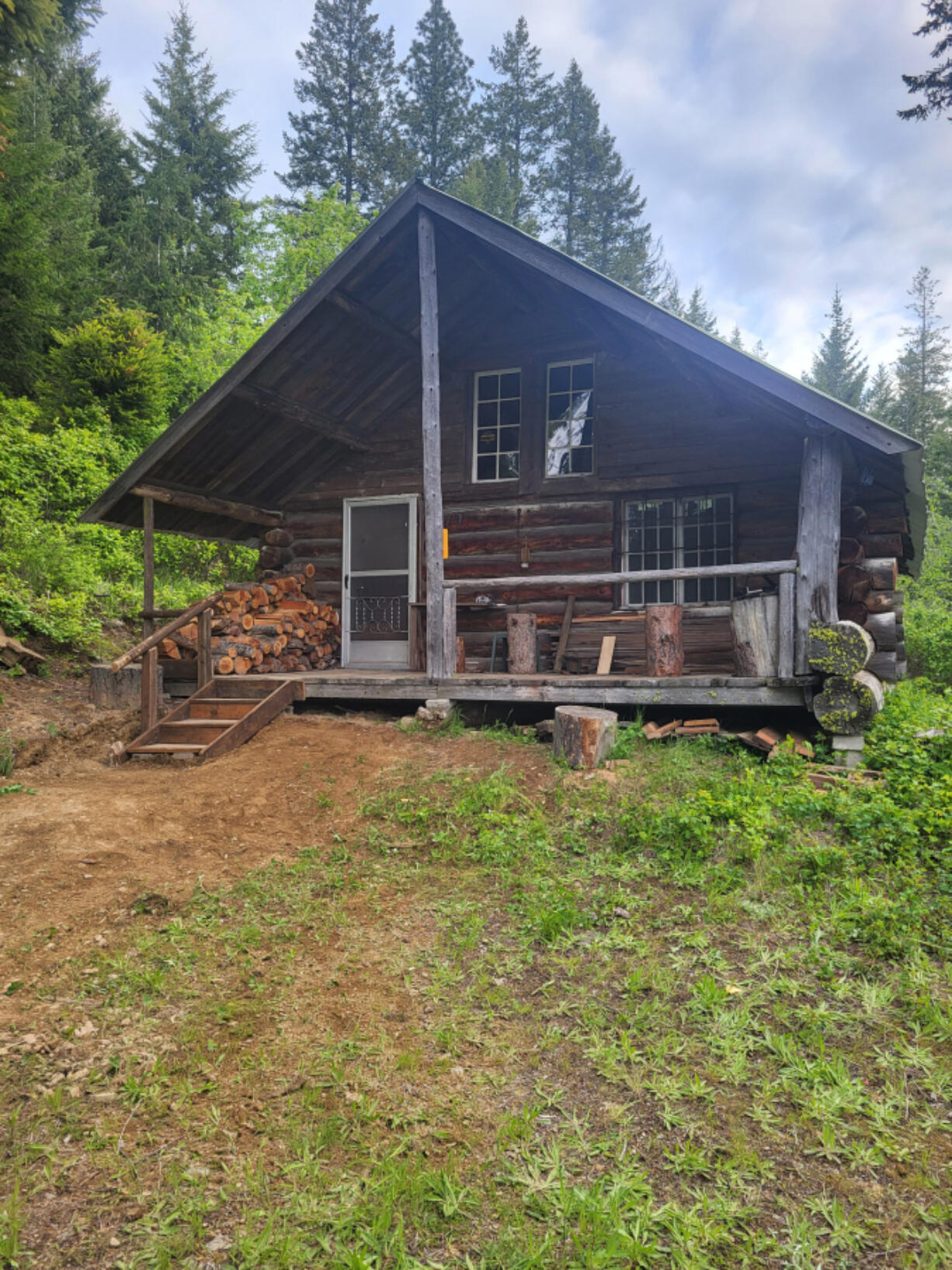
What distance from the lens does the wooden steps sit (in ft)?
24.7

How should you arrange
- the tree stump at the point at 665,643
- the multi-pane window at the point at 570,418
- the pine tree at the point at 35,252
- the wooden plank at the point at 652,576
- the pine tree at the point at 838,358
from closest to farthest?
the wooden plank at the point at 652,576
the tree stump at the point at 665,643
the multi-pane window at the point at 570,418
the pine tree at the point at 35,252
the pine tree at the point at 838,358

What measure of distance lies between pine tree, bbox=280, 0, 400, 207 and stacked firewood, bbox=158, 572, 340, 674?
2236 cm

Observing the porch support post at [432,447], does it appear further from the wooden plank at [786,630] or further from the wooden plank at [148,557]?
the wooden plank at [148,557]

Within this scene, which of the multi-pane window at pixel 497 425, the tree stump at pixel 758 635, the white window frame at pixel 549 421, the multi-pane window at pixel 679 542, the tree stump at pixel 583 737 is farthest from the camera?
the multi-pane window at pixel 497 425

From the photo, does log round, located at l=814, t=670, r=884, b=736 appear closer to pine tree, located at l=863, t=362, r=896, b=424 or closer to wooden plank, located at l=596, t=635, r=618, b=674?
wooden plank, located at l=596, t=635, r=618, b=674

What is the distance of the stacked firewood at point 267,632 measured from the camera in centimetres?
953

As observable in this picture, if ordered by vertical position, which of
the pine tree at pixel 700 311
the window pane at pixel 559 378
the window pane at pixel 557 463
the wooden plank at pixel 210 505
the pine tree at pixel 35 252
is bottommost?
the wooden plank at pixel 210 505

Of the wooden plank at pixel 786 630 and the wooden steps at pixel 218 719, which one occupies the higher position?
the wooden plank at pixel 786 630

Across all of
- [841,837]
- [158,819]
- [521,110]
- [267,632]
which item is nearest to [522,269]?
[267,632]

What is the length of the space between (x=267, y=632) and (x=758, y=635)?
6.61 m

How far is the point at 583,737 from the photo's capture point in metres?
6.39

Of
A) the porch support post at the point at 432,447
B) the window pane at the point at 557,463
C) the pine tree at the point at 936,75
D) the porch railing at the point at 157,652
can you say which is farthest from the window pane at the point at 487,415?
the pine tree at the point at 936,75

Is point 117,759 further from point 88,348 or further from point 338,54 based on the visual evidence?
point 338,54

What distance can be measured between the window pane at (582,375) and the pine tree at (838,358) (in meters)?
36.1
